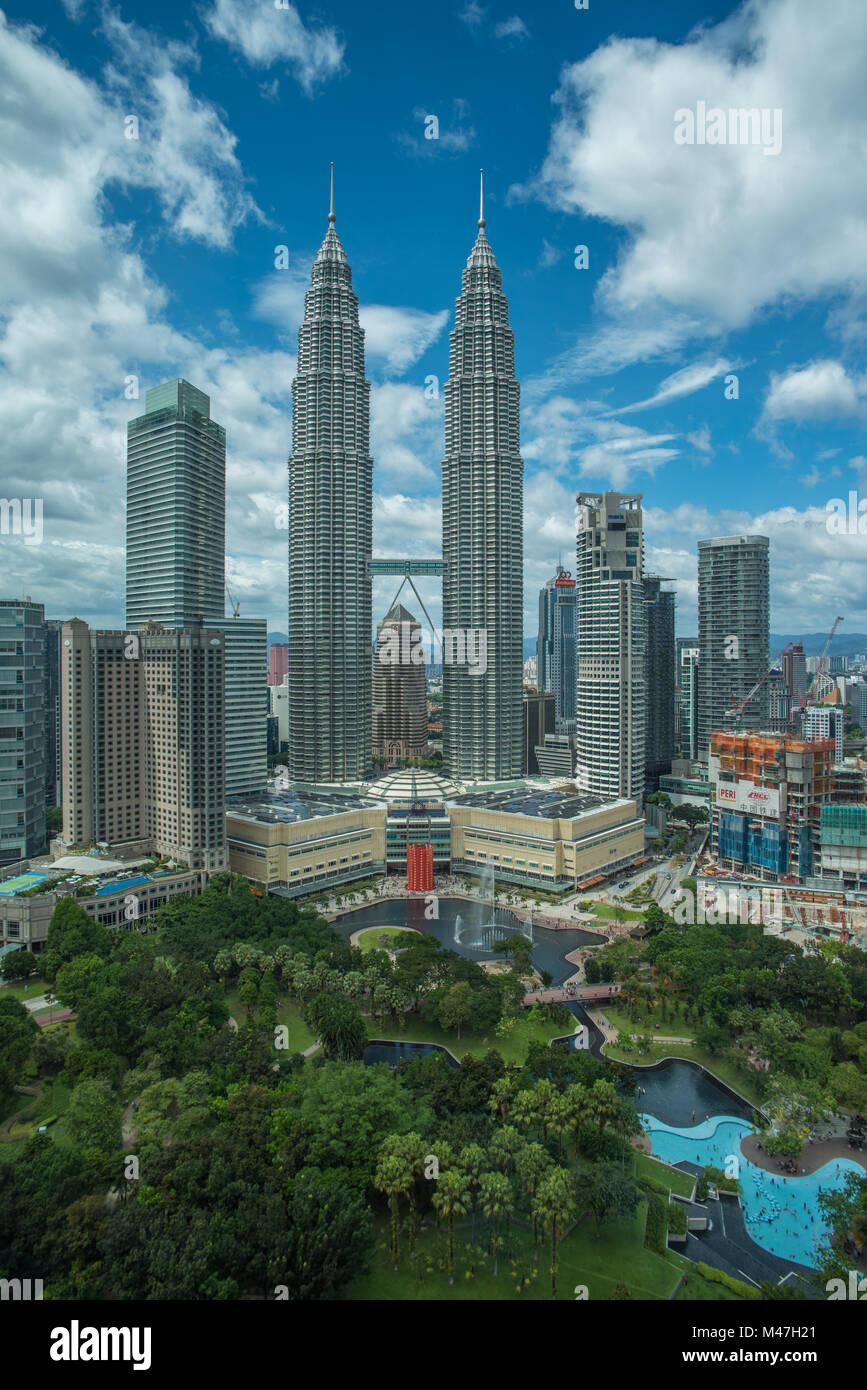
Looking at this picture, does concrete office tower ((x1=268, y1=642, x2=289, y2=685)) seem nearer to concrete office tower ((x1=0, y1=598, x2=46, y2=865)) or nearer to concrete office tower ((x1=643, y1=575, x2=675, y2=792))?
concrete office tower ((x1=643, y1=575, x2=675, y2=792))

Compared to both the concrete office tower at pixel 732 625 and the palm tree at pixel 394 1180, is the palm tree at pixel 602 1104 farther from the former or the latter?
the concrete office tower at pixel 732 625

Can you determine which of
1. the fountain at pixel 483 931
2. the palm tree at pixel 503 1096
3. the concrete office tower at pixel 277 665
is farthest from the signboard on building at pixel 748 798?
the concrete office tower at pixel 277 665

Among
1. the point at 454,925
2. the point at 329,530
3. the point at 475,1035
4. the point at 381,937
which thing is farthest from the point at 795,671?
the point at 475,1035

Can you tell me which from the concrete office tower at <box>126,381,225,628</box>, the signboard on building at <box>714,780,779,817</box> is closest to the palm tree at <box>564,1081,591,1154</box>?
the signboard on building at <box>714,780,779,817</box>

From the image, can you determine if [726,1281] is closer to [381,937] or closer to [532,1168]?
[532,1168]
